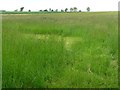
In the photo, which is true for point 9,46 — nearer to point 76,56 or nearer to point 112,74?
point 76,56

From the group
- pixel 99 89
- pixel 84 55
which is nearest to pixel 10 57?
pixel 99 89

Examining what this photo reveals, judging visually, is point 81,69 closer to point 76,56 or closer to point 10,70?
point 76,56

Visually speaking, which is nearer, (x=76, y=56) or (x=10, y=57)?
(x=10, y=57)

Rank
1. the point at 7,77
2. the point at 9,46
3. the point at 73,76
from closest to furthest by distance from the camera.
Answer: the point at 7,77, the point at 73,76, the point at 9,46

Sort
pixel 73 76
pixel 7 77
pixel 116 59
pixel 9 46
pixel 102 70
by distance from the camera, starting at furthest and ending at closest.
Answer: pixel 116 59 < pixel 9 46 < pixel 102 70 < pixel 73 76 < pixel 7 77

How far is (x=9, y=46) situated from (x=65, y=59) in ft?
4.59

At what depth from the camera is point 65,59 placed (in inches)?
278

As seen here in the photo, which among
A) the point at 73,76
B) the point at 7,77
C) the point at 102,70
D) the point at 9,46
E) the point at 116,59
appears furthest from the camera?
the point at 116,59

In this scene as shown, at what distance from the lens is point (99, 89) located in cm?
518

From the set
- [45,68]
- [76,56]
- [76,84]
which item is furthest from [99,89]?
[76,56]

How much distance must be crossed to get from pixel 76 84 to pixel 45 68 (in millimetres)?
911

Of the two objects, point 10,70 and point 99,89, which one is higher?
point 10,70

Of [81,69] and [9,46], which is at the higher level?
[9,46]

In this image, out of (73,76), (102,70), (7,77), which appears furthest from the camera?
(102,70)
